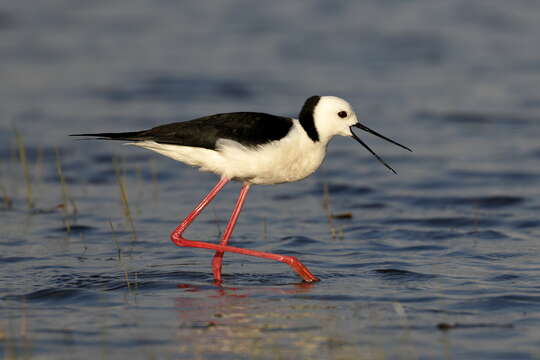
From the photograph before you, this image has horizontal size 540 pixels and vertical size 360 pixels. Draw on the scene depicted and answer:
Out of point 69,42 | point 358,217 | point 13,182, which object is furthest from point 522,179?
point 69,42

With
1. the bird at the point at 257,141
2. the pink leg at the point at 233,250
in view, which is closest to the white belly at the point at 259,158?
the bird at the point at 257,141

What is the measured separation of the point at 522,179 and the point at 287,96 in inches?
228

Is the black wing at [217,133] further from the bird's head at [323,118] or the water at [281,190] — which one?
the water at [281,190]

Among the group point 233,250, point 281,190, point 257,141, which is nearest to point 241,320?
point 233,250

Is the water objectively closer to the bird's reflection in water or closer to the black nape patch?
the bird's reflection in water

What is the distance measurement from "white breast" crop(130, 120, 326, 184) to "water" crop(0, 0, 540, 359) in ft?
2.90

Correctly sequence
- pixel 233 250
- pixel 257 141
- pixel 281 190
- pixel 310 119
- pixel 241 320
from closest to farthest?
1. pixel 241 320
2. pixel 257 141
3. pixel 310 119
4. pixel 233 250
5. pixel 281 190

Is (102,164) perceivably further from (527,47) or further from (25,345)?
(527,47)

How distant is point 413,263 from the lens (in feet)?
28.9

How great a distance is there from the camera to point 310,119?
8258mm

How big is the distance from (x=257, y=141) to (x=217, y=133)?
331 millimetres

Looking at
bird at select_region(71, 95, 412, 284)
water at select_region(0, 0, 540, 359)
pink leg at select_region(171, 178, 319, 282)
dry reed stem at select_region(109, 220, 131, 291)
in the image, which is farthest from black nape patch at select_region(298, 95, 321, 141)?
dry reed stem at select_region(109, 220, 131, 291)

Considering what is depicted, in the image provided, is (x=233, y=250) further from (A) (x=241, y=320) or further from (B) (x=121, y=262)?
(A) (x=241, y=320)

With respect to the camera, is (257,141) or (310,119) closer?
(257,141)
